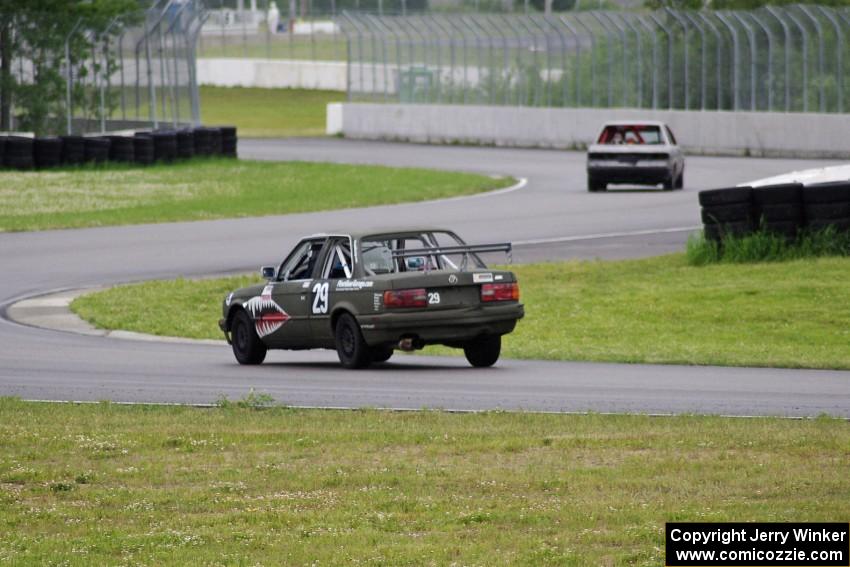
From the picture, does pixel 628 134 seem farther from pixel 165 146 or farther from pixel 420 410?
pixel 420 410

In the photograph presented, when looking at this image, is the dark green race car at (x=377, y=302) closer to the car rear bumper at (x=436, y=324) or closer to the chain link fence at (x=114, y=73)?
the car rear bumper at (x=436, y=324)

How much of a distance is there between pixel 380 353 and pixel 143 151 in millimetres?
29778

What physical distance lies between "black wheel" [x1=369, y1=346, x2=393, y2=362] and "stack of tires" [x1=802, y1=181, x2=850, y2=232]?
7.55 m

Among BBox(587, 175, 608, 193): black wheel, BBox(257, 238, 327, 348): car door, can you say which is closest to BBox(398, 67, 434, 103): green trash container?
BBox(587, 175, 608, 193): black wheel

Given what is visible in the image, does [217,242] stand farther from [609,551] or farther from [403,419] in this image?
[609,551]

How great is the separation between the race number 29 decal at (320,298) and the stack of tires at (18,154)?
1055 inches

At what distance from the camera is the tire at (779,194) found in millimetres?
21656

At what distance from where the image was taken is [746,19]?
49.1 meters

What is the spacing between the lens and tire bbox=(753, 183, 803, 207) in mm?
21656

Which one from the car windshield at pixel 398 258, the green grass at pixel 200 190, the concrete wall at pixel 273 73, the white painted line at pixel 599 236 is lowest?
the green grass at pixel 200 190

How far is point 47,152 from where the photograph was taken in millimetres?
41875

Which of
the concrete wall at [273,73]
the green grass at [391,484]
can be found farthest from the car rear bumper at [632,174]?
the concrete wall at [273,73]

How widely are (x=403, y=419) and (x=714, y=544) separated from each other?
194 inches

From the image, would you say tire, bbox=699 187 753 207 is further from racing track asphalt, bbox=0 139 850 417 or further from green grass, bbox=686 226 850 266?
racing track asphalt, bbox=0 139 850 417
